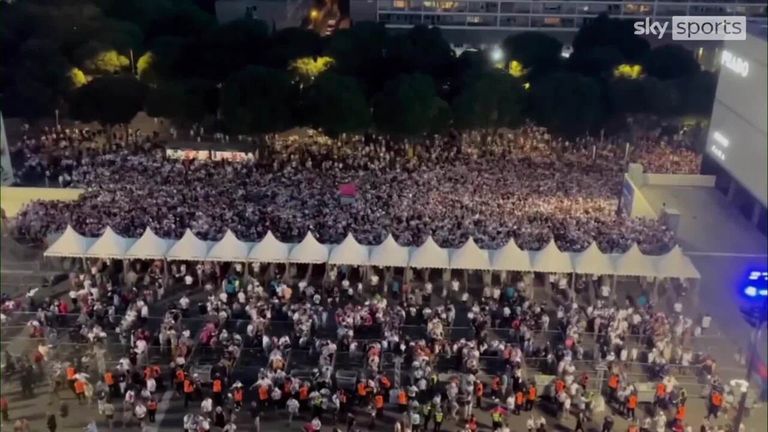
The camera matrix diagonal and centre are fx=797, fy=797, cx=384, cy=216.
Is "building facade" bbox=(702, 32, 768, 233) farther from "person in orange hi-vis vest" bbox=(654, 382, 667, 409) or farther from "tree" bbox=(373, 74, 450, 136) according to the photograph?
"tree" bbox=(373, 74, 450, 136)

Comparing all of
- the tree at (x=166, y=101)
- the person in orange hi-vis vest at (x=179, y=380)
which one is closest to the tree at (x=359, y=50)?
the tree at (x=166, y=101)

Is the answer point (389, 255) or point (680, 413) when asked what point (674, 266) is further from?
point (389, 255)

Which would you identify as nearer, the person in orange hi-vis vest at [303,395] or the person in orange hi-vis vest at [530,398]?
the person in orange hi-vis vest at [303,395]

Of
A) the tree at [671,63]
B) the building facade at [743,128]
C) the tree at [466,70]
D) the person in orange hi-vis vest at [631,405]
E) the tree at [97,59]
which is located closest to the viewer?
the person in orange hi-vis vest at [631,405]

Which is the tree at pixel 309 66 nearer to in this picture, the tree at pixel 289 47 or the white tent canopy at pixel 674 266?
the tree at pixel 289 47

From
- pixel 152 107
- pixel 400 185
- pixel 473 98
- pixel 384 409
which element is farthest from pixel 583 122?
pixel 384 409

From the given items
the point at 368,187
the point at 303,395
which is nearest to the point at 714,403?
the point at 303,395

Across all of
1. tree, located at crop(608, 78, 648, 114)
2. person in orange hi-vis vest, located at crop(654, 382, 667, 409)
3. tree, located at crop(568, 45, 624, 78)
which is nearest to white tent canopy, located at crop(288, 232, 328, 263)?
person in orange hi-vis vest, located at crop(654, 382, 667, 409)
